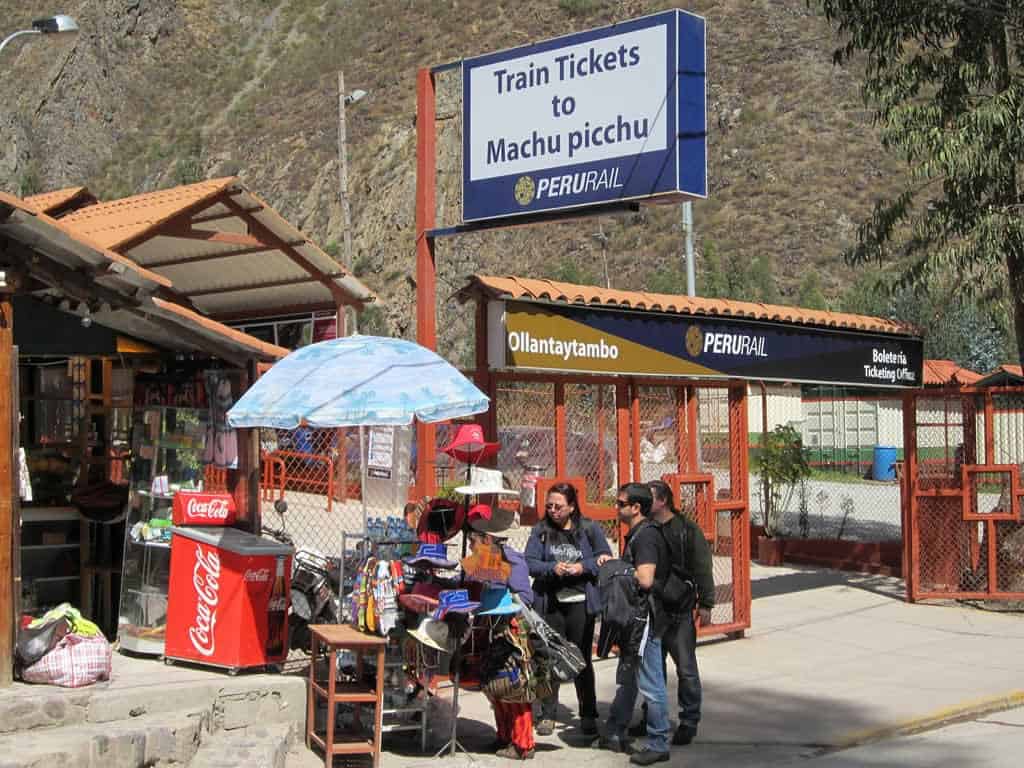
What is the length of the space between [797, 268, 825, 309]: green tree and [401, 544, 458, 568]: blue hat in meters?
36.1

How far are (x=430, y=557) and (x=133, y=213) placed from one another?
740 cm

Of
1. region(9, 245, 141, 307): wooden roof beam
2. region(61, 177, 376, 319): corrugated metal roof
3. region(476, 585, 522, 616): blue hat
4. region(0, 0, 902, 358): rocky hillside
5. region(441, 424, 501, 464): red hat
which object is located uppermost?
region(0, 0, 902, 358): rocky hillside

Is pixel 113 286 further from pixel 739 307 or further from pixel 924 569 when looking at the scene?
pixel 924 569

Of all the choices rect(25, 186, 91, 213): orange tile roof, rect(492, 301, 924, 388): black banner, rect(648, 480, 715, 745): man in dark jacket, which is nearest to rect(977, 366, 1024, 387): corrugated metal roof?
rect(492, 301, 924, 388): black banner

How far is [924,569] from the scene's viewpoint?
47.5ft

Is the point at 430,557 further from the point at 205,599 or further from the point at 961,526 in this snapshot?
the point at 961,526

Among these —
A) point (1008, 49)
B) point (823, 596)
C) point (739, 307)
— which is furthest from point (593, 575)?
point (1008, 49)

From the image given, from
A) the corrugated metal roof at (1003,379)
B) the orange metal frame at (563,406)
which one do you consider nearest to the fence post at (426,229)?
the orange metal frame at (563,406)

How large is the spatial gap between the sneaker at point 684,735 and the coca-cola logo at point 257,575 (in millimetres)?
2801

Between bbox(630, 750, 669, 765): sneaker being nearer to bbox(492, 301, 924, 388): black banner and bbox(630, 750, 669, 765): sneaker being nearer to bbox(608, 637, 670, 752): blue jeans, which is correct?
bbox(608, 637, 670, 752): blue jeans

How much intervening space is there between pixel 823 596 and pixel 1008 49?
20.7 ft

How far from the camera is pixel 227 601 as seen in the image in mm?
8477

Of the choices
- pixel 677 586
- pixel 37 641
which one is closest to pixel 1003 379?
pixel 677 586

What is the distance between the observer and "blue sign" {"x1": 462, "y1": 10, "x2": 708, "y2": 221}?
32.6 ft
